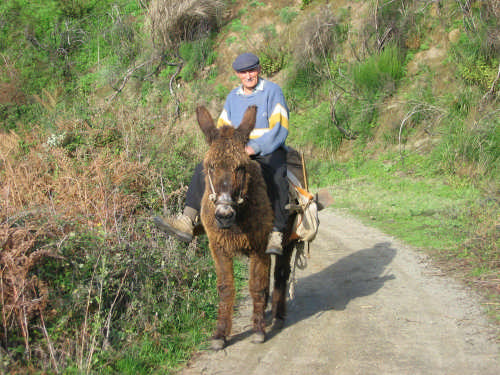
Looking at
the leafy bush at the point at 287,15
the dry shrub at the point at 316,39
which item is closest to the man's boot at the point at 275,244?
the dry shrub at the point at 316,39

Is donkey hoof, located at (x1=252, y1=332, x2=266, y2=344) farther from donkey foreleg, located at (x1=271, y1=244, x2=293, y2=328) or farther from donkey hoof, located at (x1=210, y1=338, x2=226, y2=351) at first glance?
donkey foreleg, located at (x1=271, y1=244, x2=293, y2=328)

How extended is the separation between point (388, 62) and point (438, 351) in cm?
1427

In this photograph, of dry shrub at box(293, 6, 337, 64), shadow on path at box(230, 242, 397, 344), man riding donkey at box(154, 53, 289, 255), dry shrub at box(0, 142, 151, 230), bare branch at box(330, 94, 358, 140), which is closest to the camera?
man riding donkey at box(154, 53, 289, 255)

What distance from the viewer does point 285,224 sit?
5227mm

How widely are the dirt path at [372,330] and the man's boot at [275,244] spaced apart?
0.97m

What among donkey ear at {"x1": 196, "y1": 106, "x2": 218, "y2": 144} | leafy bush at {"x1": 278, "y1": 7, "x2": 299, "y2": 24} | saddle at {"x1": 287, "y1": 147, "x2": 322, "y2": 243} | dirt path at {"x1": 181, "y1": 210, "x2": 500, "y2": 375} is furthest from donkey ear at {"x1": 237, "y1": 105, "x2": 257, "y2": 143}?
leafy bush at {"x1": 278, "y1": 7, "x2": 299, "y2": 24}

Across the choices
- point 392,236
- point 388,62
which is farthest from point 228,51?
point 392,236

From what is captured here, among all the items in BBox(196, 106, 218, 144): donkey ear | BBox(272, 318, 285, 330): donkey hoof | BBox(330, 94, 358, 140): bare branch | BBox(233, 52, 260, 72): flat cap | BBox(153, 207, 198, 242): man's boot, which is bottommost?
BBox(330, 94, 358, 140): bare branch

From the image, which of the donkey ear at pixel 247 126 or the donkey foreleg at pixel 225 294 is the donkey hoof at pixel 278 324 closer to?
the donkey foreleg at pixel 225 294

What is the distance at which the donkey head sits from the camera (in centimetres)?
432

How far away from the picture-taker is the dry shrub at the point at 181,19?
861 inches

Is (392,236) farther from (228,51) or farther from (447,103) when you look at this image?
(228,51)

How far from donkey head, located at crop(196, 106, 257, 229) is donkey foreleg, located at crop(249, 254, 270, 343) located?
0.80 meters

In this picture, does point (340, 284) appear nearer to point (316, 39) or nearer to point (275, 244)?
point (275, 244)
